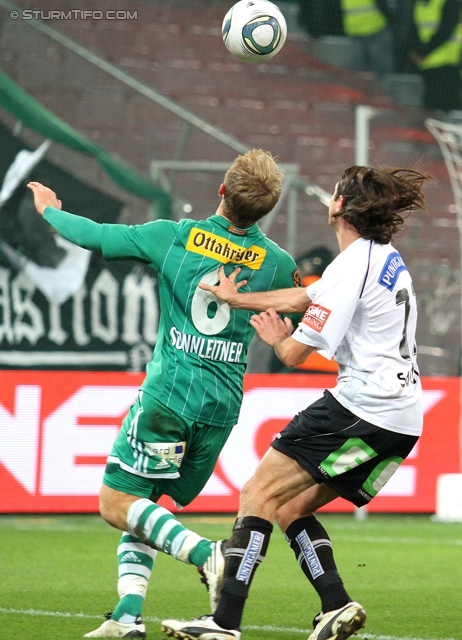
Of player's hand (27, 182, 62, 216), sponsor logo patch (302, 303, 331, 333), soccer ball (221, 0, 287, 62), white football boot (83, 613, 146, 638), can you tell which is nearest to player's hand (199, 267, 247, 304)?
sponsor logo patch (302, 303, 331, 333)

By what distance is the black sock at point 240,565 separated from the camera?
382 centimetres

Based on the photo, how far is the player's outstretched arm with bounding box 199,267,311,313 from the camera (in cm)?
413

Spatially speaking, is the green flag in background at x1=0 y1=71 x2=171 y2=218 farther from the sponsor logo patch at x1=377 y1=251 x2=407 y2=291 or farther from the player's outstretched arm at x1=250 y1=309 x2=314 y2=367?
the sponsor logo patch at x1=377 y1=251 x2=407 y2=291

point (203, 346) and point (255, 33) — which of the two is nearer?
point (203, 346)

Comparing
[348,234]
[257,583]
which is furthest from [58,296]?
[348,234]

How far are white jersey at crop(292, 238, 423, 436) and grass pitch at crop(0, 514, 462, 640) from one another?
1.05 meters

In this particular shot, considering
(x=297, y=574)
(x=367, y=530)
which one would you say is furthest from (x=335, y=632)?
(x=367, y=530)

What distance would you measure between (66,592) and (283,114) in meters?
7.09

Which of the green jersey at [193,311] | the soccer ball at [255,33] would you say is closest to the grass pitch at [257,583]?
the green jersey at [193,311]

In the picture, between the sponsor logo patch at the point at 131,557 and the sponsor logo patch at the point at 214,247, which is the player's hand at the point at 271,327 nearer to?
the sponsor logo patch at the point at 214,247

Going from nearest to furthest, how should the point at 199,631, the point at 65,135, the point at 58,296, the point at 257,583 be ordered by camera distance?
1. the point at 199,631
2. the point at 257,583
3. the point at 58,296
4. the point at 65,135

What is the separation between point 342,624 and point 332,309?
116 centimetres

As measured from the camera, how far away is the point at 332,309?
3883mm

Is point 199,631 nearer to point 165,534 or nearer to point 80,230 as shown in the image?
point 165,534
